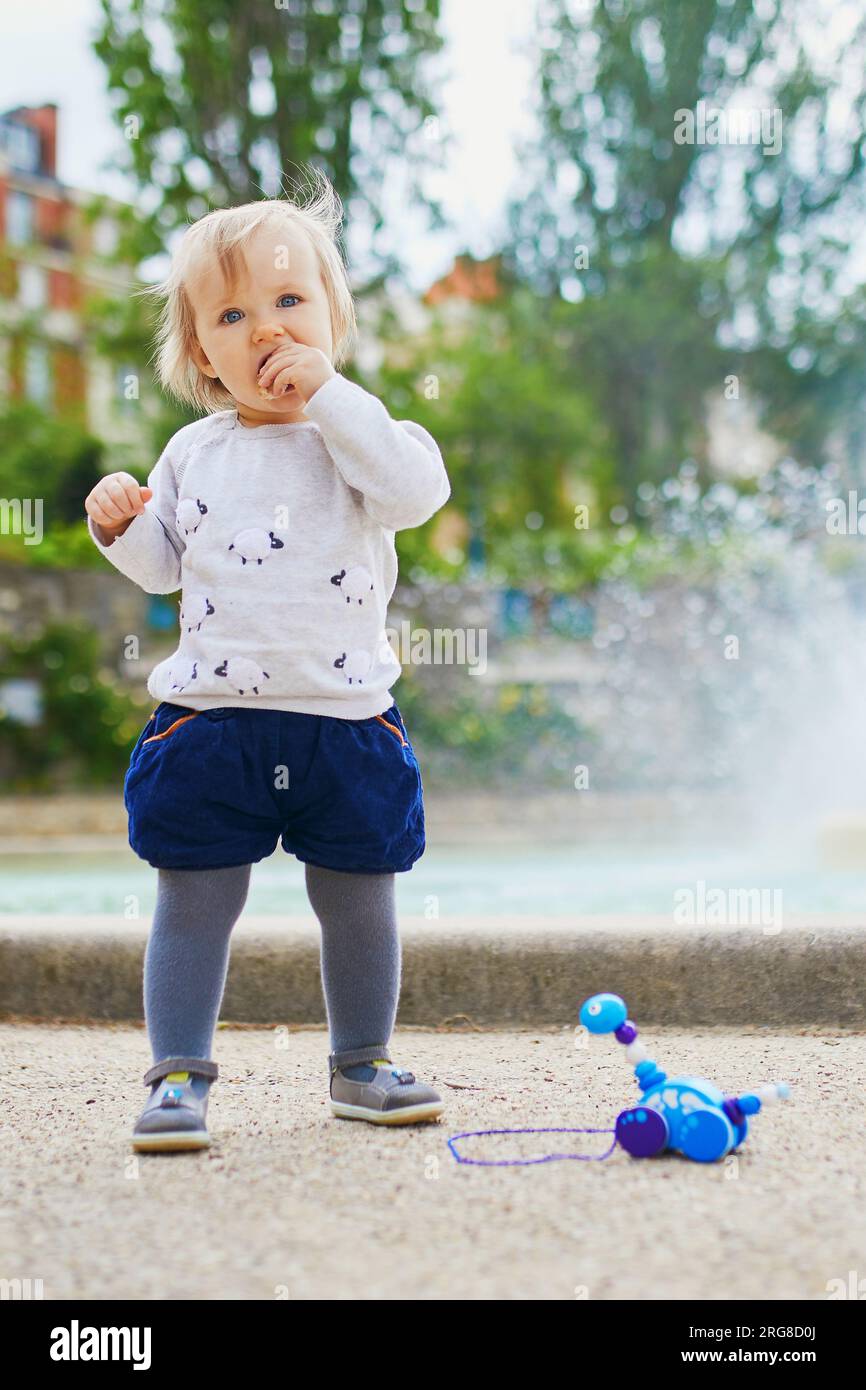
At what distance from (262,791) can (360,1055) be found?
0.34 meters

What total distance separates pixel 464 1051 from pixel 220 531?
2.63ft

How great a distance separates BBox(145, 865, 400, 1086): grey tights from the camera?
5.21ft

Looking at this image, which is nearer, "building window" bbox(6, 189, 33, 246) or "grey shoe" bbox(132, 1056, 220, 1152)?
"grey shoe" bbox(132, 1056, 220, 1152)

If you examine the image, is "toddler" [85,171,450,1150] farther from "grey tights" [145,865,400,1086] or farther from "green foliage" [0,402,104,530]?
"green foliage" [0,402,104,530]

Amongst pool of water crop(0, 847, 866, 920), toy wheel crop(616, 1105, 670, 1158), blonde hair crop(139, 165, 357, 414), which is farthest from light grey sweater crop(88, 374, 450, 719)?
pool of water crop(0, 847, 866, 920)

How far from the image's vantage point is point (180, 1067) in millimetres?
1554

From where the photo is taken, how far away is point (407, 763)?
5.41 feet

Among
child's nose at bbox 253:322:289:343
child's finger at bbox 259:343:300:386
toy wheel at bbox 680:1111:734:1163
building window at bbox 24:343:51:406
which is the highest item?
building window at bbox 24:343:51:406

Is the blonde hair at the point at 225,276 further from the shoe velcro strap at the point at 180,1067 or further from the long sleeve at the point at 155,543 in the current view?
the shoe velcro strap at the point at 180,1067

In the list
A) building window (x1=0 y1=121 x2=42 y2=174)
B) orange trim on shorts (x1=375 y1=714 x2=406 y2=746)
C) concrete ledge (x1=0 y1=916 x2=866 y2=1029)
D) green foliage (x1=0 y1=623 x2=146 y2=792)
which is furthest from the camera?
building window (x1=0 y1=121 x2=42 y2=174)

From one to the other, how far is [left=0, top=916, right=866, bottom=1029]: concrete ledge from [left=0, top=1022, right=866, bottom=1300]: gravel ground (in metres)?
0.14

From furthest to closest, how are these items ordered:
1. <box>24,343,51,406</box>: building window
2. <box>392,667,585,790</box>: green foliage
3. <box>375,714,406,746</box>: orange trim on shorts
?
<box>24,343,51,406</box>: building window → <box>392,667,585,790</box>: green foliage → <box>375,714,406,746</box>: orange trim on shorts

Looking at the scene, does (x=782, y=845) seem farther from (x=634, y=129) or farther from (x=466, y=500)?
(x=634, y=129)
